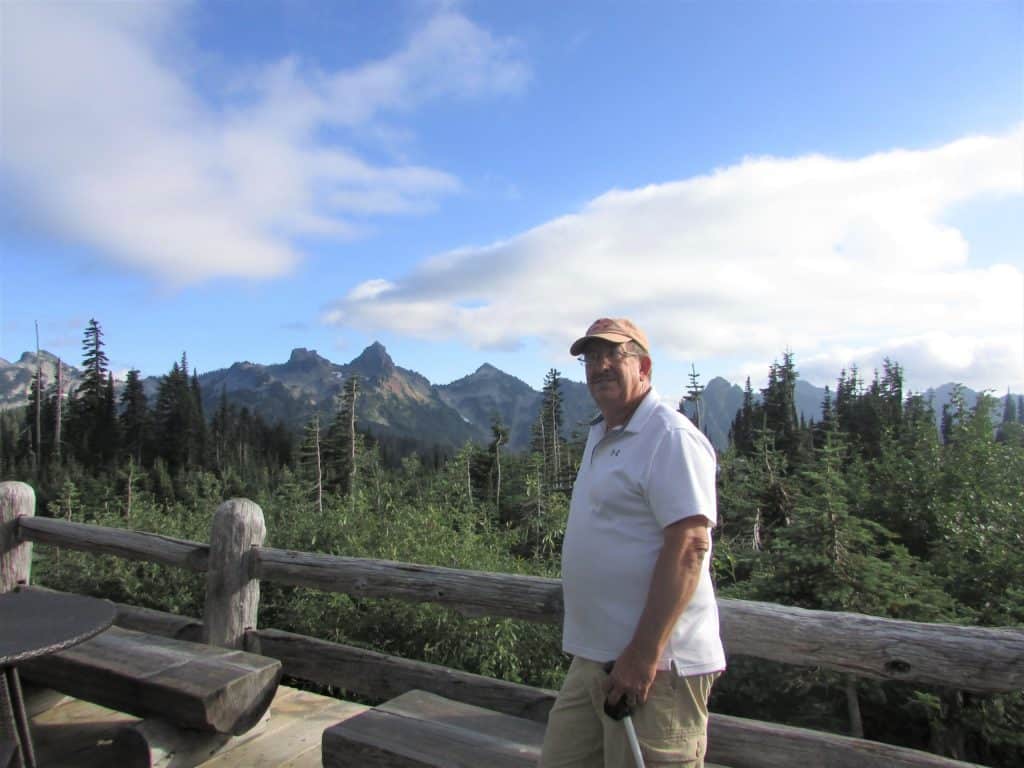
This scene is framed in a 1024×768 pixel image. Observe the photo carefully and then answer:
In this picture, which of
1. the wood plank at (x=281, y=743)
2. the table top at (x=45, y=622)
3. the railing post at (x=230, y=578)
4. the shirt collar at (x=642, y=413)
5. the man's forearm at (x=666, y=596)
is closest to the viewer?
the man's forearm at (x=666, y=596)

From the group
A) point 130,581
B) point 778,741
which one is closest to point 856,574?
point 778,741

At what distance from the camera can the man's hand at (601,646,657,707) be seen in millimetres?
1895

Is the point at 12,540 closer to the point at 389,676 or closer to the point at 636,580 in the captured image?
the point at 389,676

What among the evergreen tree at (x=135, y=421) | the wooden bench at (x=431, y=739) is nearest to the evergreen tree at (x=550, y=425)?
the wooden bench at (x=431, y=739)

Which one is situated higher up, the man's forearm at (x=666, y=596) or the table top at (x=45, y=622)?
the man's forearm at (x=666, y=596)

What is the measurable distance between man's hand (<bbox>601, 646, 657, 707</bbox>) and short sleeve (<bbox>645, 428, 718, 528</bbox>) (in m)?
0.39

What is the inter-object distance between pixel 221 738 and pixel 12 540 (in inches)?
120

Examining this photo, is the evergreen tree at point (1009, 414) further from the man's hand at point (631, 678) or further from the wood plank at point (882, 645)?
the man's hand at point (631, 678)

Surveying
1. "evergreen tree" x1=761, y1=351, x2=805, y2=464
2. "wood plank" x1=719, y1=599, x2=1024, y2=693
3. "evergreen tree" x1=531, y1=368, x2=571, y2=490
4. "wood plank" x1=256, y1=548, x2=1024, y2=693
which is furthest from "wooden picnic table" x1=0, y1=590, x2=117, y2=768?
"evergreen tree" x1=761, y1=351, x2=805, y2=464

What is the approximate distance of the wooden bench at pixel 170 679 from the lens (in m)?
3.09

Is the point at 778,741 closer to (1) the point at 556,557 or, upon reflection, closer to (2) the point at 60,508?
(1) the point at 556,557

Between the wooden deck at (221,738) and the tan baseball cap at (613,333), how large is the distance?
2.81 metres

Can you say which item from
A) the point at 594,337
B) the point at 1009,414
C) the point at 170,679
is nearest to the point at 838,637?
the point at 594,337

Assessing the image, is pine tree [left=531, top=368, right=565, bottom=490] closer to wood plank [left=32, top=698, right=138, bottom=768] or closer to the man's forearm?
wood plank [left=32, top=698, right=138, bottom=768]
